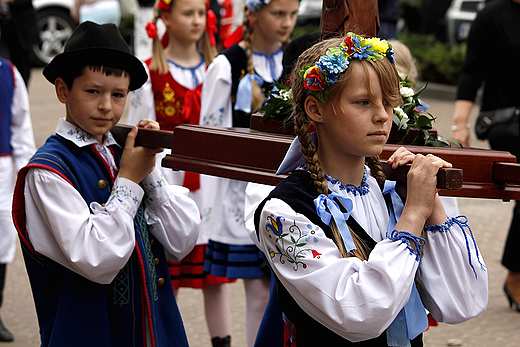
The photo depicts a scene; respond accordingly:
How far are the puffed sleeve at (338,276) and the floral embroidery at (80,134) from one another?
3.05 ft

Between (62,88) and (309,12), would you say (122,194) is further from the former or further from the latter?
(309,12)

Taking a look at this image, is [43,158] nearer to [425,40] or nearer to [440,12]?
[425,40]

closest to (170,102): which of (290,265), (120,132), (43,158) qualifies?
(120,132)

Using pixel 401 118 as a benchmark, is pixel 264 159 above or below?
below

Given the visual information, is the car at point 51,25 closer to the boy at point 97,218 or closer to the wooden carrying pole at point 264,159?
the boy at point 97,218

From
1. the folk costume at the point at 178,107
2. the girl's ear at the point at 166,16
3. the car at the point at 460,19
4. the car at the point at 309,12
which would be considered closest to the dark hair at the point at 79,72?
the folk costume at the point at 178,107

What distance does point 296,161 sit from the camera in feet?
6.64

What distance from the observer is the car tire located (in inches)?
515

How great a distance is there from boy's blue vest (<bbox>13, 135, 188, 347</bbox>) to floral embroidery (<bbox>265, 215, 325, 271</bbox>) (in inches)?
30.4

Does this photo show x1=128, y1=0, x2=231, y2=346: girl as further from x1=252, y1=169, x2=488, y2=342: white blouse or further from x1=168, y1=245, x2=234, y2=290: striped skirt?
x1=252, y1=169, x2=488, y2=342: white blouse

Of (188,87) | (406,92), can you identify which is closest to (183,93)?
(188,87)

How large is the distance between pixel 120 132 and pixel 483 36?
2.97 meters

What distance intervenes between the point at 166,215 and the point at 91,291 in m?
0.42

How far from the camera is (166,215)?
257cm
